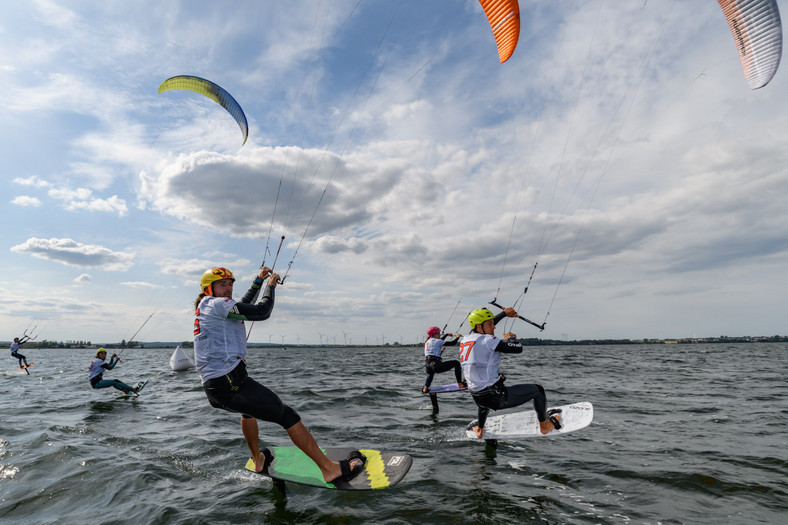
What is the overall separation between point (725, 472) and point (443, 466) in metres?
4.74

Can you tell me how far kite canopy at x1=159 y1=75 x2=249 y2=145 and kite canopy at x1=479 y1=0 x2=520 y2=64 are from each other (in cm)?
916

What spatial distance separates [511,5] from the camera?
34.6 ft

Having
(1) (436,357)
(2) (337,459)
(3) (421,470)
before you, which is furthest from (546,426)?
(1) (436,357)

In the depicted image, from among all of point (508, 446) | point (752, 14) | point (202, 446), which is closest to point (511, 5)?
point (752, 14)

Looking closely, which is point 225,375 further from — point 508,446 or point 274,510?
point 508,446

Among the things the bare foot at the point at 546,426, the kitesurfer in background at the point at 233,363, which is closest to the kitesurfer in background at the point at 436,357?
the bare foot at the point at 546,426

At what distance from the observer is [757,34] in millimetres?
11039

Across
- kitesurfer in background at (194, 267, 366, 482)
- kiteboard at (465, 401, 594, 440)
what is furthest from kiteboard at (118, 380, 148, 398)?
kitesurfer in background at (194, 267, 366, 482)

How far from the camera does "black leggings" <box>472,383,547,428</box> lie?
307 inches

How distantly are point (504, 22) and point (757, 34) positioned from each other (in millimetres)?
7123

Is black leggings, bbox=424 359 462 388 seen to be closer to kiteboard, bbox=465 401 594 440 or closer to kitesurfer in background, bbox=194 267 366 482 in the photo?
kiteboard, bbox=465 401 594 440

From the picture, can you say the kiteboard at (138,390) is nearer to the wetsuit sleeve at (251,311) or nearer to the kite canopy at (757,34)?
the wetsuit sleeve at (251,311)

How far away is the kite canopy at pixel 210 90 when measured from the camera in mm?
14117

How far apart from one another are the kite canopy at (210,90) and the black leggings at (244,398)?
12.2 m
